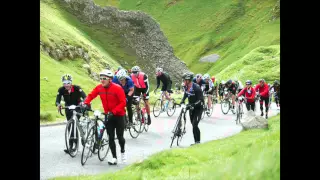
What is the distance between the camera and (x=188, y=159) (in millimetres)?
11273

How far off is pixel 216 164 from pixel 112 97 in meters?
5.77

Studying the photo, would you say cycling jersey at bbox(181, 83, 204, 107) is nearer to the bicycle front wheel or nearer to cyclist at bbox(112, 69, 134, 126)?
cyclist at bbox(112, 69, 134, 126)

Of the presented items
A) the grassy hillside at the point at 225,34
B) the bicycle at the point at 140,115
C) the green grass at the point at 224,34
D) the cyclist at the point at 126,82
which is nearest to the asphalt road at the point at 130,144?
the bicycle at the point at 140,115

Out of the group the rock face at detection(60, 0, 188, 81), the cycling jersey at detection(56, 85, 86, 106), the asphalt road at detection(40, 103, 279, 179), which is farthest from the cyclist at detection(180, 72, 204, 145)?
the rock face at detection(60, 0, 188, 81)

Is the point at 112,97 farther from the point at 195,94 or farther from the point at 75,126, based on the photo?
the point at 195,94

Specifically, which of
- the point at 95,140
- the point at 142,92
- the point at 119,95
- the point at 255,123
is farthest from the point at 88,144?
the point at 255,123

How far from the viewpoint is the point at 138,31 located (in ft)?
287

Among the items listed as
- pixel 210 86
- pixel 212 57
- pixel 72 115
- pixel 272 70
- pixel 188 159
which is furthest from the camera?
pixel 212 57

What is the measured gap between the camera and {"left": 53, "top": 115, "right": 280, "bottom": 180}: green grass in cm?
426

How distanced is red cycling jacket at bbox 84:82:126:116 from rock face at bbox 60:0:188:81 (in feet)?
226

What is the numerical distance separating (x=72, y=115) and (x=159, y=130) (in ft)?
25.3
